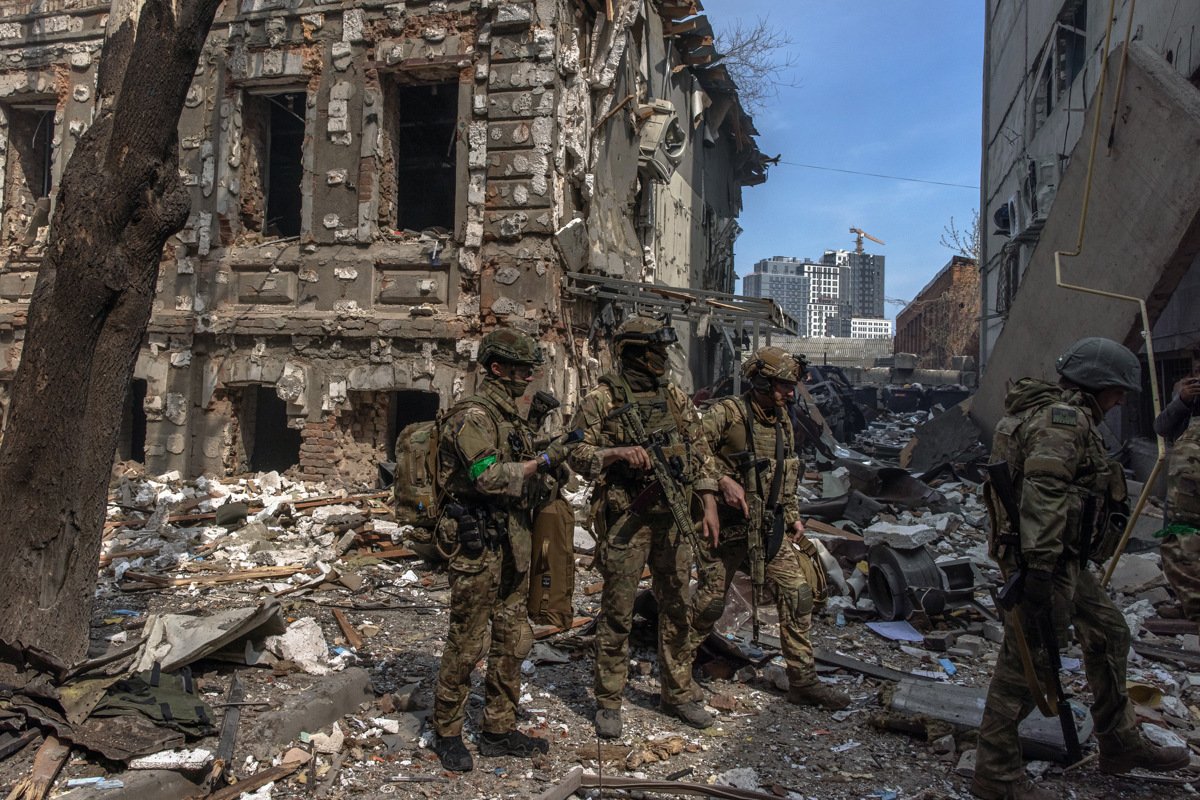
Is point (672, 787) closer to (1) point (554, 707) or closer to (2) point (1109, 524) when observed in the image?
(1) point (554, 707)

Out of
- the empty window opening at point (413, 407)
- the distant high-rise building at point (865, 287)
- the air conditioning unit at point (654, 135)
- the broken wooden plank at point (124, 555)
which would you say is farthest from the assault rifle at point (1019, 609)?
the distant high-rise building at point (865, 287)

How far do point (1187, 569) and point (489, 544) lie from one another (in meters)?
2.97

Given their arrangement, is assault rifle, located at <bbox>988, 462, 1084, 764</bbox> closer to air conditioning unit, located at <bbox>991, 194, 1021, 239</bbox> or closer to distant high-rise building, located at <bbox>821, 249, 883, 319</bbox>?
air conditioning unit, located at <bbox>991, 194, 1021, 239</bbox>

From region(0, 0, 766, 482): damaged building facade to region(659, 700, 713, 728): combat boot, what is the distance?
537cm

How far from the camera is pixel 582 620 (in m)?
5.98

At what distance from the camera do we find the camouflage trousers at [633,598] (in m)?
4.30

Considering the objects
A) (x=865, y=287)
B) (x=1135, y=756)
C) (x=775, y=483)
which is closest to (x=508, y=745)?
(x=775, y=483)

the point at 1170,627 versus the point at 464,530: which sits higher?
the point at 464,530

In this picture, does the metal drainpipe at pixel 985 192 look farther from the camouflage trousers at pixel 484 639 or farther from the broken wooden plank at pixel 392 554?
the camouflage trousers at pixel 484 639

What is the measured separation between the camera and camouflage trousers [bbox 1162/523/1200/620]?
344 centimetres

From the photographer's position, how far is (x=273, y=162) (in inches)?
541

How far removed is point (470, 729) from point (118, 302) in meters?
2.84

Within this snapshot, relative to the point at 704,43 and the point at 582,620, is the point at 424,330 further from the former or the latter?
the point at 704,43

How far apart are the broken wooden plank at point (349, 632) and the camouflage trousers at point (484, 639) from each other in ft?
5.71
